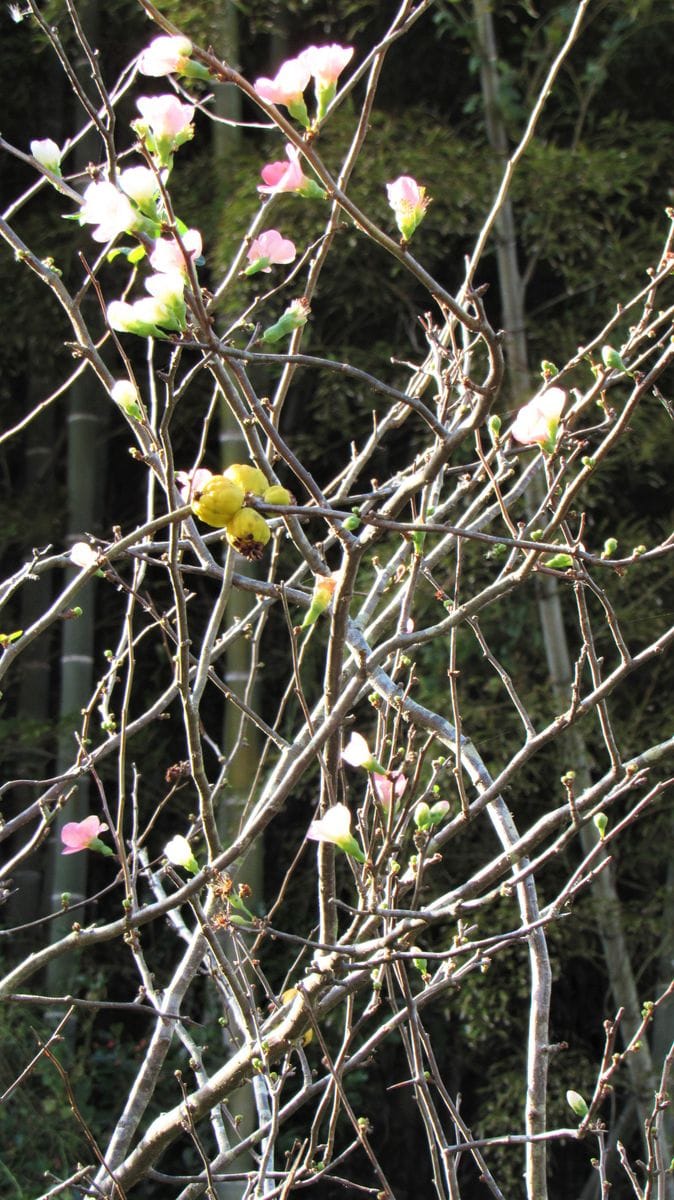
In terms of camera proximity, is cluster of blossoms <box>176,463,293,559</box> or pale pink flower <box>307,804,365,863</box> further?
pale pink flower <box>307,804,365,863</box>

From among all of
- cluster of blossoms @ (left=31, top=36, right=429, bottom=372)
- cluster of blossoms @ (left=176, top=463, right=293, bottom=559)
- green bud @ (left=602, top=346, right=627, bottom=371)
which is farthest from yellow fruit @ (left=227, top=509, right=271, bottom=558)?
green bud @ (left=602, top=346, right=627, bottom=371)

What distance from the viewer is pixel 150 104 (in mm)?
726

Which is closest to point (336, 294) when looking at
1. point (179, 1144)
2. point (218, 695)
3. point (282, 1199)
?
point (218, 695)

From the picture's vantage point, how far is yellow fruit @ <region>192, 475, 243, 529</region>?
592 millimetres

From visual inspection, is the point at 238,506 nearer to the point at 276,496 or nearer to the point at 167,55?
the point at 276,496

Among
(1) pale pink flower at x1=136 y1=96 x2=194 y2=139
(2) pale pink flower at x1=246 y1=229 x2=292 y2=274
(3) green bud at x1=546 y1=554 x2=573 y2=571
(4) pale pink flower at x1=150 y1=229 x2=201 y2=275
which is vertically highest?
(1) pale pink flower at x1=136 y1=96 x2=194 y2=139

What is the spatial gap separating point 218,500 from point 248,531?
0.02 meters

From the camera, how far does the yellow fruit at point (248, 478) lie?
0.62m

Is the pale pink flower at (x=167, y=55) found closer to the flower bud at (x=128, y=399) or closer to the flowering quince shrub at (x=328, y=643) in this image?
the flowering quince shrub at (x=328, y=643)

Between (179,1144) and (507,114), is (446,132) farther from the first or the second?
(179,1144)

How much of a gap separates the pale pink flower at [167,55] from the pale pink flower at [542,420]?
0.27 meters

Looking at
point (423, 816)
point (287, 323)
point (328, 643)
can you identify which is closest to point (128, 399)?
point (287, 323)

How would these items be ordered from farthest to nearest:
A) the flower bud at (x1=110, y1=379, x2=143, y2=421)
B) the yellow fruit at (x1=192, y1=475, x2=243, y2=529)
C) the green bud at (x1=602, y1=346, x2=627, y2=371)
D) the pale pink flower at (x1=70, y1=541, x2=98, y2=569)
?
the pale pink flower at (x1=70, y1=541, x2=98, y2=569)
the flower bud at (x1=110, y1=379, x2=143, y2=421)
the green bud at (x1=602, y1=346, x2=627, y2=371)
the yellow fruit at (x1=192, y1=475, x2=243, y2=529)

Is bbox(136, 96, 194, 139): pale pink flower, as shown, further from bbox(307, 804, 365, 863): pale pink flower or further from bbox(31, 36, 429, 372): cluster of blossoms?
bbox(307, 804, 365, 863): pale pink flower
